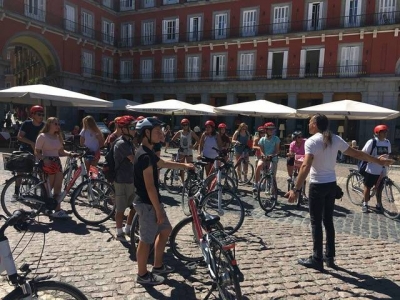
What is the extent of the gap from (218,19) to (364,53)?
39.4 feet

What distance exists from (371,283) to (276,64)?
82.6ft

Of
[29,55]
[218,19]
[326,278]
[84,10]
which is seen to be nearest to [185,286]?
[326,278]

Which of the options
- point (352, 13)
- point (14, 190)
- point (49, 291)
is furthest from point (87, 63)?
point (49, 291)

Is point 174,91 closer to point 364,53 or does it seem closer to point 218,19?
point 218,19

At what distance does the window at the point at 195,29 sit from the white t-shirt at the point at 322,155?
27504 mm

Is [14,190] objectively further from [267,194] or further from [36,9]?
[36,9]

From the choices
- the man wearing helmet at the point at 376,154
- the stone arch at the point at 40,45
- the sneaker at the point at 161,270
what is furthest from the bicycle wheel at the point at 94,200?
the stone arch at the point at 40,45

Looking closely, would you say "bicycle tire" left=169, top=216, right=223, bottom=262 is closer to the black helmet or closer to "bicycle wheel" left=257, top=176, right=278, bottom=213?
the black helmet

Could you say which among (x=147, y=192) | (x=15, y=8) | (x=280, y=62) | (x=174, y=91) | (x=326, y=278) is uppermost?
(x=15, y=8)

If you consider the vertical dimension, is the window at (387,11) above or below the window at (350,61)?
above

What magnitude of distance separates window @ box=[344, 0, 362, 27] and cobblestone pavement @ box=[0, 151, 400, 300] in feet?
72.0

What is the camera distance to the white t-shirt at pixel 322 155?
4180 mm

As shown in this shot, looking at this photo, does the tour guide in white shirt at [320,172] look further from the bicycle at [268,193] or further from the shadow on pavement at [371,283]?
the bicycle at [268,193]

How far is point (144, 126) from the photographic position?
341cm
